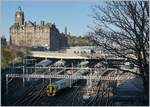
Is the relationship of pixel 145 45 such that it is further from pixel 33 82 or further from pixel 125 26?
pixel 33 82

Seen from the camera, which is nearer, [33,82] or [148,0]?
[148,0]

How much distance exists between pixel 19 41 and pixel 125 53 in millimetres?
24349

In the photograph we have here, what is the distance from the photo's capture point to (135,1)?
6.47 meters

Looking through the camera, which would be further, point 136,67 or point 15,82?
point 15,82

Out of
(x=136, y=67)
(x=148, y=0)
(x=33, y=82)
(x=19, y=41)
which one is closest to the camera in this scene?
(x=148, y=0)

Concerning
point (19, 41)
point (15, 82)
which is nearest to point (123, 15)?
point (15, 82)

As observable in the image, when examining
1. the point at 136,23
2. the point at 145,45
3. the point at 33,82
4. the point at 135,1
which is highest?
the point at 135,1

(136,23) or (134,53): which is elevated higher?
(136,23)

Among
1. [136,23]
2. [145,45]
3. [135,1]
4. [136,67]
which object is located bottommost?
[136,67]

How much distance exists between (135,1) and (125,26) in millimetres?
519

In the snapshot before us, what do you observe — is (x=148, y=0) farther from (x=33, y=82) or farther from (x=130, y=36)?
(x=33, y=82)

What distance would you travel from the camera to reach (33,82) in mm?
21594

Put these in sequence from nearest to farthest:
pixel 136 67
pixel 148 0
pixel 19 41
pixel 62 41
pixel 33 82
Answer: pixel 148 0, pixel 136 67, pixel 33 82, pixel 19 41, pixel 62 41

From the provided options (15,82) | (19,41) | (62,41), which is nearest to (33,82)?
(15,82)
